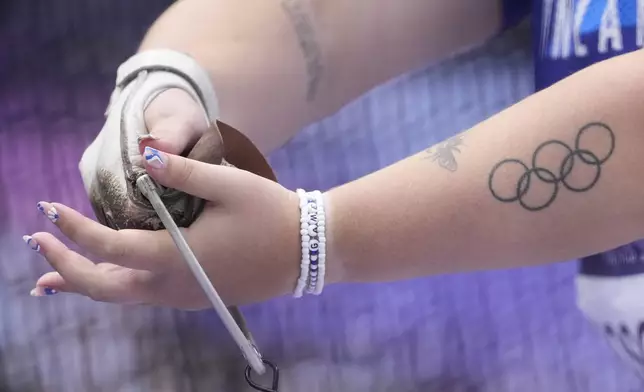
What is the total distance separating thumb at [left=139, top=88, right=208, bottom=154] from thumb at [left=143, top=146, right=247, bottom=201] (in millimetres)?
36

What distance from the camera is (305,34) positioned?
65 cm

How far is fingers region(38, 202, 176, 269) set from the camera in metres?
0.43

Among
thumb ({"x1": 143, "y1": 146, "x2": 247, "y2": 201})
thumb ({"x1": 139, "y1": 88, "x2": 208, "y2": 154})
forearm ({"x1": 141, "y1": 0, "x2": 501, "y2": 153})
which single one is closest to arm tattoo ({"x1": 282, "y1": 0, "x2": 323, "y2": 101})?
forearm ({"x1": 141, "y1": 0, "x2": 501, "y2": 153})

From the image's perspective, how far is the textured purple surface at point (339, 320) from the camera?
595 mm

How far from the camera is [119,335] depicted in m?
0.62

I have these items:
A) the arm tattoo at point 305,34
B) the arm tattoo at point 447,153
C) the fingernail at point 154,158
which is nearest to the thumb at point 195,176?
the fingernail at point 154,158

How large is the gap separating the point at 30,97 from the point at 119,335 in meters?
0.32

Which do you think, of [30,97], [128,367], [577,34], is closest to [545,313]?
[577,34]

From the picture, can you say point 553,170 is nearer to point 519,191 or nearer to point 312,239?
point 519,191

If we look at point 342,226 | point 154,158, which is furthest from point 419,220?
point 154,158

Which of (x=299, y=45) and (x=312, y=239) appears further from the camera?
(x=299, y=45)

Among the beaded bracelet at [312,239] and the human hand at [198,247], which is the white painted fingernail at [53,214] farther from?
the beaded bracelet at [312,239]

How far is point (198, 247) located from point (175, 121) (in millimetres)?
105

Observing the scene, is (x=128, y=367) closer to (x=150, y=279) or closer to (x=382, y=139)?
(x=150, y=279)
